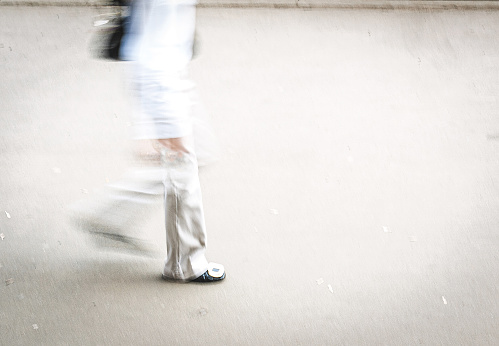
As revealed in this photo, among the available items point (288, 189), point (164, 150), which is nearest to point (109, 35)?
point (164, 150)

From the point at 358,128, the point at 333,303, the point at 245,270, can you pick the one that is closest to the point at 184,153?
the point at 245,270

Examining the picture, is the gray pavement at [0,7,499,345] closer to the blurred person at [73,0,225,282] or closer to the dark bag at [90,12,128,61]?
the blurred person at [73,0,225,282]

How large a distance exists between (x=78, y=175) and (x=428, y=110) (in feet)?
9.89

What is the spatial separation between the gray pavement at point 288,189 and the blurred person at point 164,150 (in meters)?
0.26

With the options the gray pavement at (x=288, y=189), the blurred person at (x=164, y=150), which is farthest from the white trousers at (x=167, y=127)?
the gray pavement at (x=288, y=189)

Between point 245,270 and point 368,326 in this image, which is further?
point 245,270

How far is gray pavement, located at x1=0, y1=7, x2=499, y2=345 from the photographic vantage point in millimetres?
2721

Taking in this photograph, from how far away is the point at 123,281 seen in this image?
115 inches

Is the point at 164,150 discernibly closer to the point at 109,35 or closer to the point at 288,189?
the point at 109,35

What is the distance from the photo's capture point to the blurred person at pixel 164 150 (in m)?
2.30

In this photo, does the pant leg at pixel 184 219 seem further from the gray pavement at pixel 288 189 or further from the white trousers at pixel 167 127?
the gray pavement at pixel 288 189

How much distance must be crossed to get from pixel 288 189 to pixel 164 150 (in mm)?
1435

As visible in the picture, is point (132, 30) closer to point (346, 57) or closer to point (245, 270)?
point (245, 270)

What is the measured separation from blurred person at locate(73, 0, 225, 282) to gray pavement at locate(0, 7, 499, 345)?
26 centimetres
